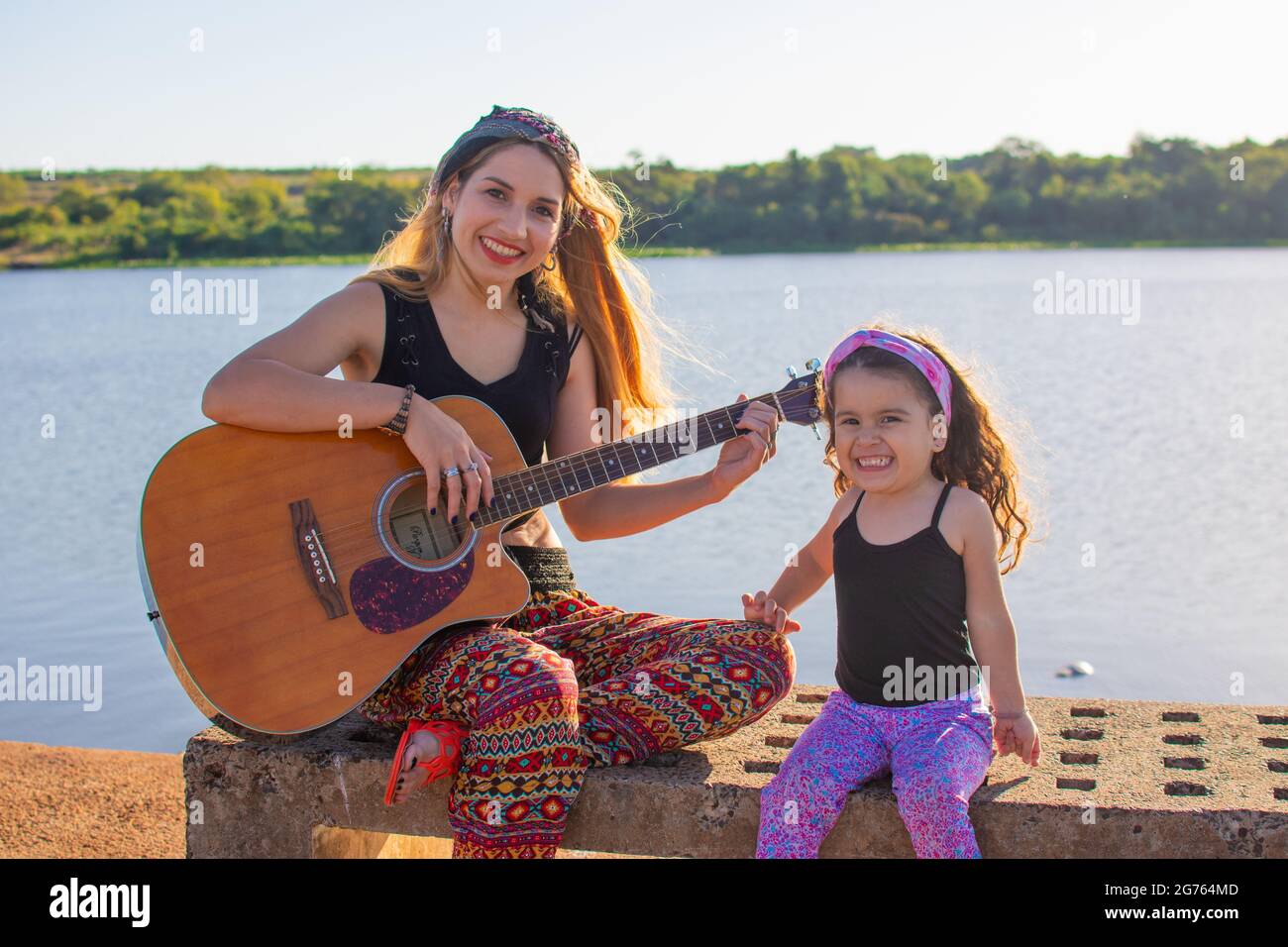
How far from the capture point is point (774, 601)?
3.12 meters

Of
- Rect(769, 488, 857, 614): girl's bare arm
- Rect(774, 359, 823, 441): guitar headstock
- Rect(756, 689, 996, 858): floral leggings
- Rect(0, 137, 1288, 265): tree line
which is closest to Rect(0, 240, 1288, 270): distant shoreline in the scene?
Rect(0, 137, 1288, 265): tree line

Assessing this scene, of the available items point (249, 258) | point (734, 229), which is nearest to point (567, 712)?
point (734, 229)

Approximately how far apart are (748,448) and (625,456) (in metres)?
0.30

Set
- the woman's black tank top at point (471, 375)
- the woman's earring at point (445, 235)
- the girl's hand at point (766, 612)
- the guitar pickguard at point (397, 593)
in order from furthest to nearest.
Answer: the woman's earring at point (445, 235)
the woman's black tank top at point (471, 375)
the girl's hand at point (766, 612)
the guitar pickguard at point (397, 593)

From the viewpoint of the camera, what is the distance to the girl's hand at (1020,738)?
265cm

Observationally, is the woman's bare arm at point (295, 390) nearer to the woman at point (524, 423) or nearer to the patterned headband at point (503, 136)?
the woman at point (524, 423)

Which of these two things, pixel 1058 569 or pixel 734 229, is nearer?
pixel 1058 569

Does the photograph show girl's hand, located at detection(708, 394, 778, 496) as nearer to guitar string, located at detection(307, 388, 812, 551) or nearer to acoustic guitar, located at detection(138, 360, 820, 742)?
guitar string, located at detection(307, 388, 812, 551)

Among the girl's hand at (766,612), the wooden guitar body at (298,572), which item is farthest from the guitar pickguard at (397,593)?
the girl's hand at (766,612)

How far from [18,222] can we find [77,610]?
129ft

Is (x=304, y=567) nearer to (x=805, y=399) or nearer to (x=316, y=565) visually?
(x=316, y=565)

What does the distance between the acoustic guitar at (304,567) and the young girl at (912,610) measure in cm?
68

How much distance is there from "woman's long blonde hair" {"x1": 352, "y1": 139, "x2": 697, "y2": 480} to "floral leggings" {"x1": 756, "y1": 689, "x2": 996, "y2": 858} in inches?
44.3
